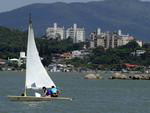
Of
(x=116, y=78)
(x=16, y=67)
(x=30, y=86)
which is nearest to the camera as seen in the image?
(x=30, y=86)

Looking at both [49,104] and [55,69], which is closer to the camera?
[49,104]

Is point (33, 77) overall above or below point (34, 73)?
below

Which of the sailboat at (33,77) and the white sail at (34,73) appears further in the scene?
the white sail at (34,73)

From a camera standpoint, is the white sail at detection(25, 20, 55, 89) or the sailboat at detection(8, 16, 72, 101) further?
the white sail at detection(25, 20, 55, 89)

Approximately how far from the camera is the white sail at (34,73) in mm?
44031

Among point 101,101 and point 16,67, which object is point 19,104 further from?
point 16,67

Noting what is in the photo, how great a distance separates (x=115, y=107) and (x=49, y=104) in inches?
161

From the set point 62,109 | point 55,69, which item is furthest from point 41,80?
point 55,69

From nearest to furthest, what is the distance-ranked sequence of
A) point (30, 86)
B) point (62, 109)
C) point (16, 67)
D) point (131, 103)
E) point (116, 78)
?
point (62, 109)
point (30, 86)
point (131, 103)
point (116, 78)
point (16, 67)

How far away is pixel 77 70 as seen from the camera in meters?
197

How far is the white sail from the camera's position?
4403cm

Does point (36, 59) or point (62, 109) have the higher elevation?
point (36, 59)

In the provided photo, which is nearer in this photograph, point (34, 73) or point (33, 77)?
point (33, 77)

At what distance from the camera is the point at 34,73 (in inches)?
1752
